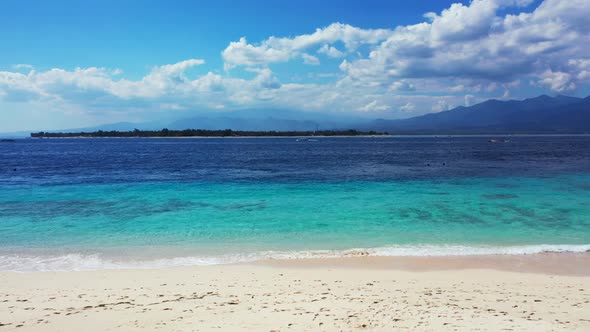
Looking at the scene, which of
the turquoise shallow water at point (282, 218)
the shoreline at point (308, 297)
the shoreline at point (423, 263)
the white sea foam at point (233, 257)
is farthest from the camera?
the turquoise shallow water at point (282, 218)

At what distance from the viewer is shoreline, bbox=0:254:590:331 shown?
780cm

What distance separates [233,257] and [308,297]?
4.99m

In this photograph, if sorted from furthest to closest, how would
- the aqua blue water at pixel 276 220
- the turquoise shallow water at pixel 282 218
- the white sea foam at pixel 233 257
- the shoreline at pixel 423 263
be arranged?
1. the turquoise shallow water at pixel 282 218
2. the aqua blue water at pixel 276 220
3. the white sea foam at pixel 233 257
4. the shoreline at pixel 423 263

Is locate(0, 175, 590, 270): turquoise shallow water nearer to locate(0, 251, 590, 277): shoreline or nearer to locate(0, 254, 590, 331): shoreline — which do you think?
locate(0, 251, 590, 277): shoreline

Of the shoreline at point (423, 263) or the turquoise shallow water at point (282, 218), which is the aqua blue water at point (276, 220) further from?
the shoreline at point (423, 263)

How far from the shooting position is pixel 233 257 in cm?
1363

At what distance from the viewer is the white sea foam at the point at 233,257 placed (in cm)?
1264

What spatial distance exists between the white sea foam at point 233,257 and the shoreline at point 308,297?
71 cm

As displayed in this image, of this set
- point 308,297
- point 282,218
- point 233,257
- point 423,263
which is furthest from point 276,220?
point 308,297

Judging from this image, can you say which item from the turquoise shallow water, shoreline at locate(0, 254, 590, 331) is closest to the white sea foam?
the turquoise shallow water

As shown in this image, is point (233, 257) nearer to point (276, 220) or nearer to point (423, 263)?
point (276, 220)

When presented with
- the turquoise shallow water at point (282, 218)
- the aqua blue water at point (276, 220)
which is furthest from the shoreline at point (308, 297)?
the turquoise shallow water at point (282, 218)

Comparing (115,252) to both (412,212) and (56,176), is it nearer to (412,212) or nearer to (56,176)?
(412,212)

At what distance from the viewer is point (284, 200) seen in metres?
24.5
